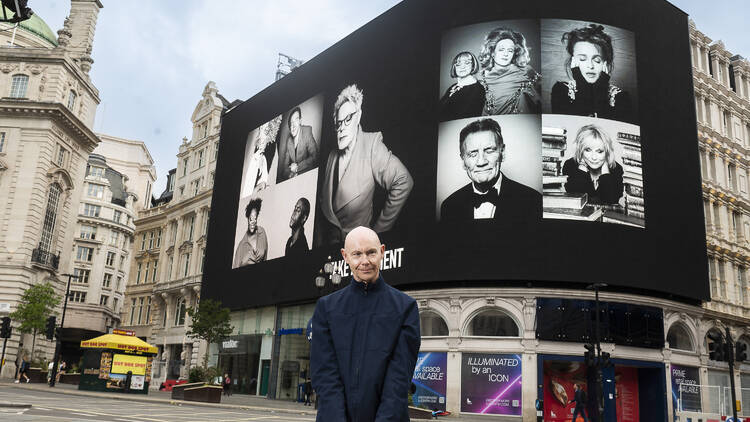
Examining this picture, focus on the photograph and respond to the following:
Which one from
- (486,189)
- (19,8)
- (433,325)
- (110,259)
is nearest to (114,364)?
(433,325)

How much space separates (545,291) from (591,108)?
420 inches

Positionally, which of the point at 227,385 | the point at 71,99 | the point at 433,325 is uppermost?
the point at 71,99

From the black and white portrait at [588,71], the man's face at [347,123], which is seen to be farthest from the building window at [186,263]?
the black and white portrait at [588,71]

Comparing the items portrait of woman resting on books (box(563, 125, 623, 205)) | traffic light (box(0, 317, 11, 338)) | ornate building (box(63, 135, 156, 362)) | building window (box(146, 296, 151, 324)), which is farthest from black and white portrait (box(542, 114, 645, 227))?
ornate building (box(63, 135, 156, 362))

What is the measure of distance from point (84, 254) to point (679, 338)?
264 feet

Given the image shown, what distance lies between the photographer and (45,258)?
55.2 meters

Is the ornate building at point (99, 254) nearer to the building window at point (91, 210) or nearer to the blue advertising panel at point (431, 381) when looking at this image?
the building window at point (91, 210)

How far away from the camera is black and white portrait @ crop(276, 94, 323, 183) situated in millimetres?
48031

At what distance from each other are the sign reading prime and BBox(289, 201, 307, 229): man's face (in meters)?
1.31

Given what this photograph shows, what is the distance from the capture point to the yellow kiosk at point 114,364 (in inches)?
1348

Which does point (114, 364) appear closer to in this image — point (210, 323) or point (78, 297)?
point (210, 323)

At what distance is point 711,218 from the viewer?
145 feet

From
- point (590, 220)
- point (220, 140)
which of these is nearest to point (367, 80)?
point (590, 220)

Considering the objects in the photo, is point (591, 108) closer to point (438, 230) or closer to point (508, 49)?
point (508, 49)
